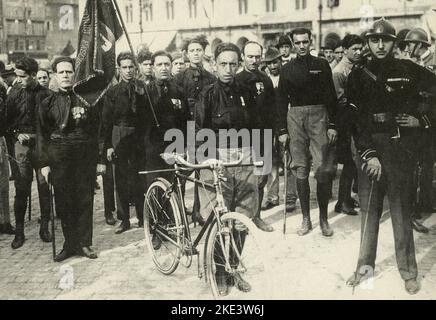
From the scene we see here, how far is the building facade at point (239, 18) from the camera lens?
3058 cm

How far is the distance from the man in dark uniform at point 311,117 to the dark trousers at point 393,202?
164 cm

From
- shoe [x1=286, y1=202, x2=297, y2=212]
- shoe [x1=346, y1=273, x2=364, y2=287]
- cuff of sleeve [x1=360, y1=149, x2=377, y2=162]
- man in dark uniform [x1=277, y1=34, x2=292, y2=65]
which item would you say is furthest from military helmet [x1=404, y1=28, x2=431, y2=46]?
shoe [x1=346, y1=273, x2=364, y2=287]

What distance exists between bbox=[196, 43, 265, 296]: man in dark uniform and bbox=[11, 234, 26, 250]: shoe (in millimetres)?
2818

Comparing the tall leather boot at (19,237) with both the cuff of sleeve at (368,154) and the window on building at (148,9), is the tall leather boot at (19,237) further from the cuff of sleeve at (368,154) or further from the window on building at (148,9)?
the window on building at (148,9)

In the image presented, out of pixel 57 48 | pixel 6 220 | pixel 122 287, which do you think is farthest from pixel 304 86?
pixel 57 48

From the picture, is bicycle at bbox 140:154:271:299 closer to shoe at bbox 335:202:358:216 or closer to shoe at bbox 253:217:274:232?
shoe at bbox 253:217:274:232

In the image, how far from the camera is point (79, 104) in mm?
6102

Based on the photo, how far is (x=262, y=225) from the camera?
7.32 metres

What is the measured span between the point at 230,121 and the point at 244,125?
0.55ft

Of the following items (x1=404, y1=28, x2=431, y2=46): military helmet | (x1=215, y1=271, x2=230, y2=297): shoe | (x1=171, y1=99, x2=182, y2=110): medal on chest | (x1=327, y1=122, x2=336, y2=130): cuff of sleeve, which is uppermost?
(x1=404, y1=28, x2=431, y2=46): military helmet

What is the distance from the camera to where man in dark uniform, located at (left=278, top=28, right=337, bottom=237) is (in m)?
6.88

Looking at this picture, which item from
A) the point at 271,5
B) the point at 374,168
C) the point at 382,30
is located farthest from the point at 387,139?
the point at 271,5
